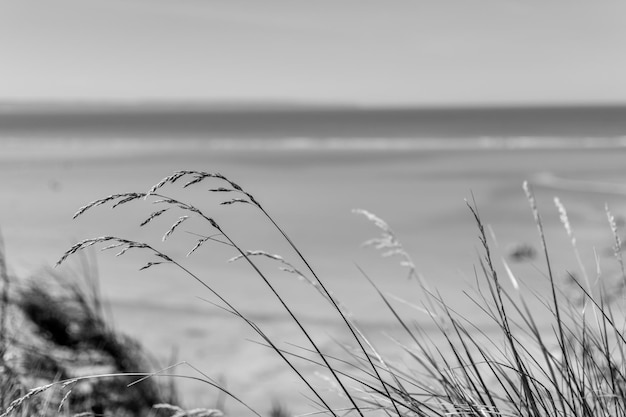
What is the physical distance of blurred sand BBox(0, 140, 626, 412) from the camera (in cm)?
692

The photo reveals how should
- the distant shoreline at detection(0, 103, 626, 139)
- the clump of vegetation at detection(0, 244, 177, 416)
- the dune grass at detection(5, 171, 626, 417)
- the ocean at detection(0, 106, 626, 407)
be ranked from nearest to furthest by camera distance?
the dune grass at detection(5, 171, 626, 417) < the clump of vegetation at detection(0, 244, 177, 416) < the ocean at detection(0, 106, 626, 407) < the distant shoreline at detection(0, 103, 626, 139)

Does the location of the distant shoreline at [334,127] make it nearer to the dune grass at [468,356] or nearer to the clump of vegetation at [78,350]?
the clump of vegetation at [78,350]

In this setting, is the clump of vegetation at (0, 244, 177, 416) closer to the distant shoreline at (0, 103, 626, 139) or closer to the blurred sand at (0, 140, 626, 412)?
the blurred sand at (0, 140, 626, 412)

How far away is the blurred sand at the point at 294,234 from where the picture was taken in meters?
6.92

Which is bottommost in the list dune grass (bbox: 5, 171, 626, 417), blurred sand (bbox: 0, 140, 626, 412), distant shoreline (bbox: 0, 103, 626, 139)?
blurred sand (bbox: 0, 140, 626, 412)

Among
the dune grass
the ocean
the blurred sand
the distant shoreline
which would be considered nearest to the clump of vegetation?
the ocean

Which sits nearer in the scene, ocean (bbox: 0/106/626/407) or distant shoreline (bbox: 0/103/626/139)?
ocean (bbox: 0/106/626/407)

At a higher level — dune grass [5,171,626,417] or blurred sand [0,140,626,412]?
dune grass [5,171,626,417]

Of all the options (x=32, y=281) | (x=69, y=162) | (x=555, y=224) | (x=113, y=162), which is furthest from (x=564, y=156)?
(x=32, y=281)

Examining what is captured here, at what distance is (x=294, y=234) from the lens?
39.3ft

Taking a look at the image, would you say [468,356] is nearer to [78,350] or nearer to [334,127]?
[78,350]

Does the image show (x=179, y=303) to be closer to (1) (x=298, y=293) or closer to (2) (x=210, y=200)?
(1) (x=298, y=293)

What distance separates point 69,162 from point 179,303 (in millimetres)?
22560

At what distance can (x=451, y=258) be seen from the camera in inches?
393
